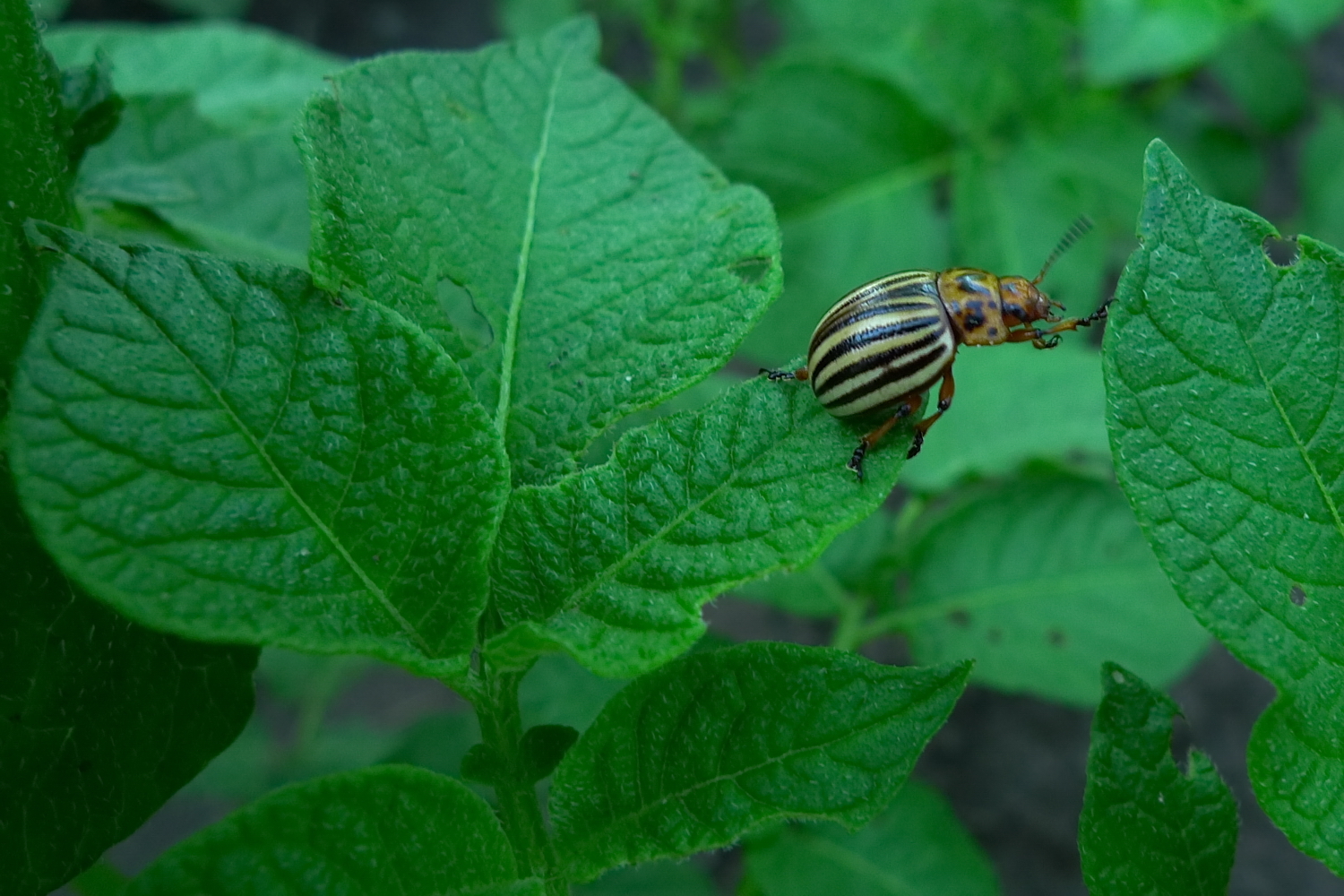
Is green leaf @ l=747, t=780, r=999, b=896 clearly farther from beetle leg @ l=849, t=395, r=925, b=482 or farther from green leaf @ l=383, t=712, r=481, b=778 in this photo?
beetle leg @ l=849, t=395, r=925, b=482

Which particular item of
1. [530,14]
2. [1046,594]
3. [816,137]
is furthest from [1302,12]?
[530,14]

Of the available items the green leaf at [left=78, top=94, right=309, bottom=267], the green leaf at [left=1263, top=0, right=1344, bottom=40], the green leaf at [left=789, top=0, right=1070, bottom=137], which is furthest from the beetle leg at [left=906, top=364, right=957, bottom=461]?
the green leaf at [left=1263, top=0, right=1344, bottom=40]

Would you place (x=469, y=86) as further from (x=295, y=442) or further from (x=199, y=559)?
(x=199, y=559)

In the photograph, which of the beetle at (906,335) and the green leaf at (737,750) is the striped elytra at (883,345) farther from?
the green leaf at (737,750)

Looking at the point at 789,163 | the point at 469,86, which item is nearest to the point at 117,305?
the point at 469,86

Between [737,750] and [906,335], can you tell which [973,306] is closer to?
[906,335]

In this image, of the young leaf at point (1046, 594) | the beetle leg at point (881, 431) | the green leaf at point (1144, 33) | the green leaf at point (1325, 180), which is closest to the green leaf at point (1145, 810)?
the beetle leg at point (881, 431)
